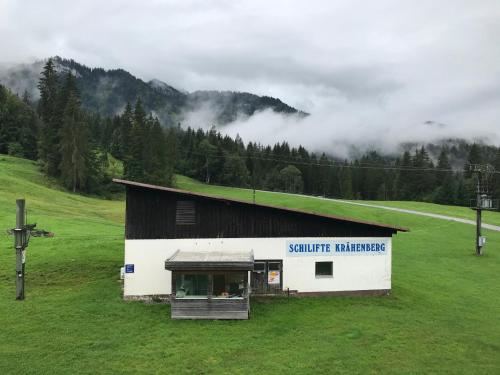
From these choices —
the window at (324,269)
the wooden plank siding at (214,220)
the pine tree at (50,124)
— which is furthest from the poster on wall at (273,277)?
the pine tree at (50,124)

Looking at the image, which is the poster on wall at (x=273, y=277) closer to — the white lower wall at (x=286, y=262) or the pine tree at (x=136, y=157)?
the white lower wall at (x=286, y=262)

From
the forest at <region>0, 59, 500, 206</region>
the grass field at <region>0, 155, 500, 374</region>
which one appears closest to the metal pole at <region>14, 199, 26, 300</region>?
the grass field at <region>0, 155, 500, 374</region>

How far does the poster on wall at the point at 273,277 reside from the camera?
24922mm

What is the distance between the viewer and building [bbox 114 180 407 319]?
24156 mm

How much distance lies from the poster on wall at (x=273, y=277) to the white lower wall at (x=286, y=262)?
0.36 meters

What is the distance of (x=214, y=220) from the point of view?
2461 centimetres

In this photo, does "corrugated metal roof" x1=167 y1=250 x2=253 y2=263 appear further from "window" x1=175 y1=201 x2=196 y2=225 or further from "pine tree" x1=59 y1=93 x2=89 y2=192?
"pine tree" x1=59 y1=93 x2=89 y2=192

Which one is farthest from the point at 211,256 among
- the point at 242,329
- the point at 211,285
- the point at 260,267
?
the point at 242,329

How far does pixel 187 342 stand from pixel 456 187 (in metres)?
120

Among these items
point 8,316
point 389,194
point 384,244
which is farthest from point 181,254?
point 389,194

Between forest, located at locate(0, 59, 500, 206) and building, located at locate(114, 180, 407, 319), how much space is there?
51071mm

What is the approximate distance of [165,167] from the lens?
3674 inches

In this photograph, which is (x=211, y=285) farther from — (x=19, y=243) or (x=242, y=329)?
(x=19, y=243)

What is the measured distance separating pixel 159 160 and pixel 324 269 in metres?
71.3
